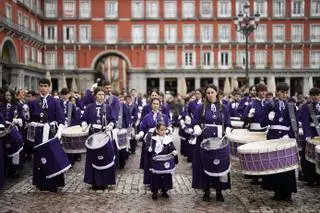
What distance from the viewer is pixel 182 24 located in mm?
55938

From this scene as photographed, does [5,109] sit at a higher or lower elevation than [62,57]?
lower

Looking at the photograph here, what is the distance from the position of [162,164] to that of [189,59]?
4864 cm

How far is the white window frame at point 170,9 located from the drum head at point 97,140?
48.4m

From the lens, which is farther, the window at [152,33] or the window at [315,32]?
the window at [315,32]

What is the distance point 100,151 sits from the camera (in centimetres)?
880

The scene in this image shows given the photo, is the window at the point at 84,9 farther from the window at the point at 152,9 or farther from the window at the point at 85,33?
the window at the point at 152,9

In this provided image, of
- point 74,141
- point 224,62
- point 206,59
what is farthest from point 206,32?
point 74,141

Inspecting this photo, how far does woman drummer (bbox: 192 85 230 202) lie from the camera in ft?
27.1

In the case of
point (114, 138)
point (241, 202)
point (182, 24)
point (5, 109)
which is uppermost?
point (182, 24)

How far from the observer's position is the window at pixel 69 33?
55719 millimetres

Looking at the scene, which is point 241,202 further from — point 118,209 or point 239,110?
point 239,110

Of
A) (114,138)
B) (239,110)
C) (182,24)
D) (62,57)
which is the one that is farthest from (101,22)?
(114,138)

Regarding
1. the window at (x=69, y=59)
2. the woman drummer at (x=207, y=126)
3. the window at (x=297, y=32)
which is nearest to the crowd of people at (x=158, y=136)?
the woman drummer at (x=207, y=126)

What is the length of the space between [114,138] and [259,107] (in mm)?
4015
